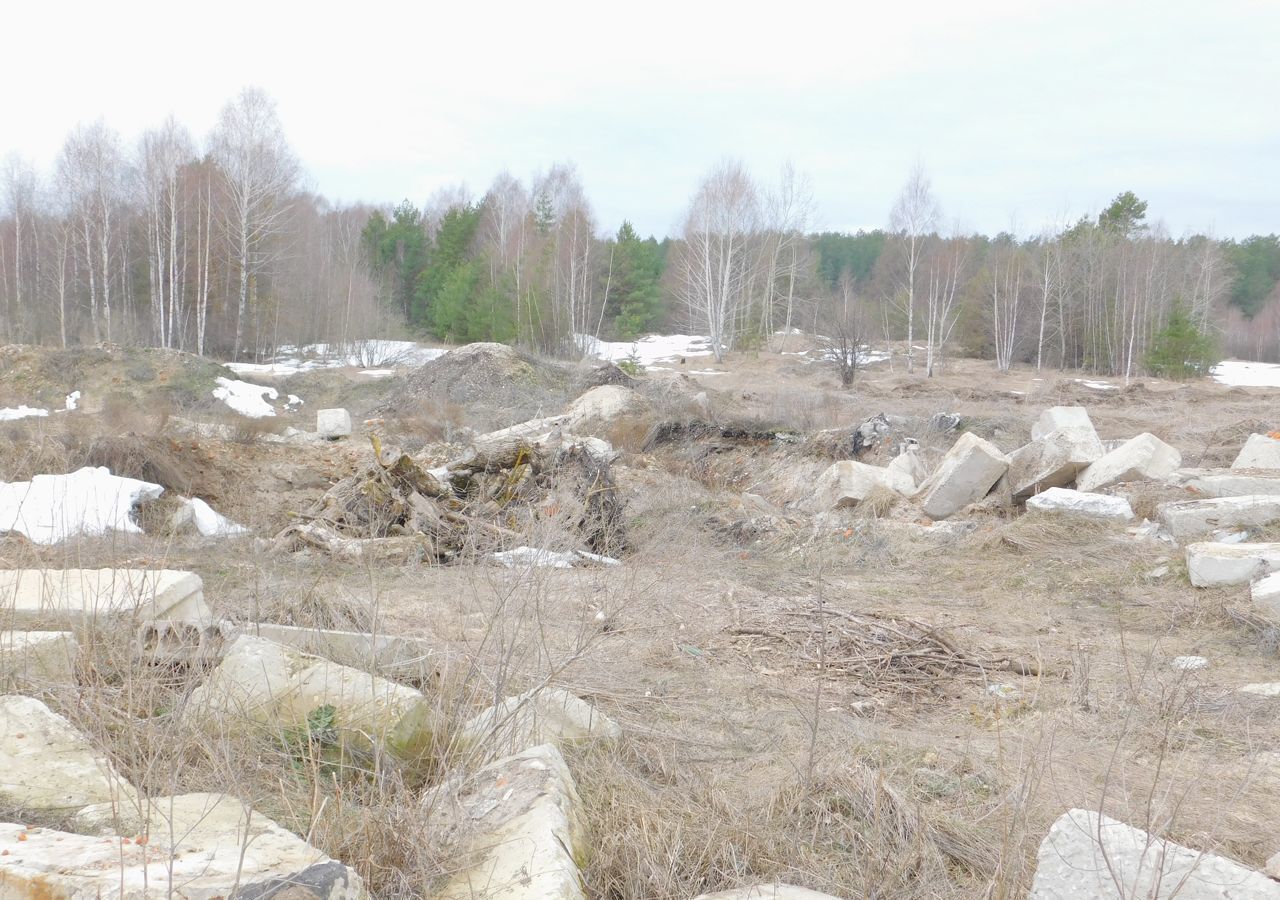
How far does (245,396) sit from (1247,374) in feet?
127

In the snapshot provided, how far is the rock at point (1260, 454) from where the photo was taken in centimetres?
1059

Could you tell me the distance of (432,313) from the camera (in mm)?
48531

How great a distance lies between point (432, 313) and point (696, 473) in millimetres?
36530

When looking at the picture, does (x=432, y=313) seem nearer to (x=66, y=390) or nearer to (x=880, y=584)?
(x=66, y=390)

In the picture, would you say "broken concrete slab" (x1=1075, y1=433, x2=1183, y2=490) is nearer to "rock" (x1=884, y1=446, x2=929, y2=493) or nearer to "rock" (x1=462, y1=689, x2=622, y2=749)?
"rock" (x1=884, y1=446, x2=929, y2=493)

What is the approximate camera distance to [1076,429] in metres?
11.2

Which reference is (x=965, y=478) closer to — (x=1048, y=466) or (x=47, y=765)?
(x=1048, y=466)

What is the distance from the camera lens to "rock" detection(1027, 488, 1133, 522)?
31.4ft

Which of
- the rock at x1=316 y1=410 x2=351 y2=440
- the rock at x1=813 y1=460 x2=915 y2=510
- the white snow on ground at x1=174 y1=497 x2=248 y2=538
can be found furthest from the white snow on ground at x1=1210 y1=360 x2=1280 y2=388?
the white snow on ground at x1=174 y1=497 x2=248 y2=538

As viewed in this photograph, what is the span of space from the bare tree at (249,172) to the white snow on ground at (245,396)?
8.93 metres

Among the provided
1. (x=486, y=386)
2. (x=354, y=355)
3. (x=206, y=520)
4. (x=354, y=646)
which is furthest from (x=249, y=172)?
(x=354, y=646)

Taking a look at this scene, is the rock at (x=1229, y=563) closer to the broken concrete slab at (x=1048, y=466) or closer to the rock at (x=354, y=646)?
the broken concrete slab at (x=1048, y=466)

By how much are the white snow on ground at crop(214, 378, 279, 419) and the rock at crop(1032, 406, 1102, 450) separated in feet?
55.0

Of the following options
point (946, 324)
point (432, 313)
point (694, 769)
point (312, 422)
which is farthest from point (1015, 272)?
A: point (694, 769)
